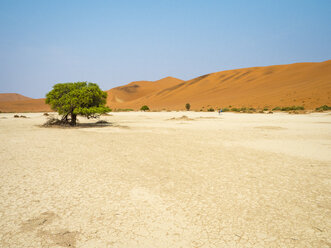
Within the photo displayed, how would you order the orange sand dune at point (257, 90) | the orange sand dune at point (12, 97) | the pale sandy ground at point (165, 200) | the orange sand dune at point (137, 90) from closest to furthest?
the pale sandy ground at point (165, 200) < the orange sand dune at point (257, 90) < the orange sand dune at point (137, 90) < the orange sand dune at point (12, 97)

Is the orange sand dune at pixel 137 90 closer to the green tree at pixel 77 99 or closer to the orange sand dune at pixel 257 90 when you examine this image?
the orange sand dune at pixel 257 90

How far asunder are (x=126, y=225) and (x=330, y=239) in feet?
9.44

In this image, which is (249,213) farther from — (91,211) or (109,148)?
(109,148)

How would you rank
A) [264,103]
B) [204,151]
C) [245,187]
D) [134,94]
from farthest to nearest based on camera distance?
[134,94]
[264,103]
[204,151]
[245,187]

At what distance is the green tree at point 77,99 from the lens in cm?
1605

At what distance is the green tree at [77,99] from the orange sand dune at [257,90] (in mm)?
31574

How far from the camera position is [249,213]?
11.8ft

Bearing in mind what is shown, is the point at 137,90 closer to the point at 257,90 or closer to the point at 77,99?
the point at 257,90

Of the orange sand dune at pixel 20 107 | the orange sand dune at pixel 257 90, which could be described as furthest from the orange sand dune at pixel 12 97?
the orange sand dune at pixel 20 107

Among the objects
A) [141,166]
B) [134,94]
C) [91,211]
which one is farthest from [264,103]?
[134,94]

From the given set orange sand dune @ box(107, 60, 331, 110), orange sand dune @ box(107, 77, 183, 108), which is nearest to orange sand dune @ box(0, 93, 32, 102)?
orange sand dune @ box(107, 77, 183, 108)

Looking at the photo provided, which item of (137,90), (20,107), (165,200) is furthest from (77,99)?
(137,90)

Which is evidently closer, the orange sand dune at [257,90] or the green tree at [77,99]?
the green tree at [77,99]

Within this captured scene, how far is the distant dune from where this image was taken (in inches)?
1548
